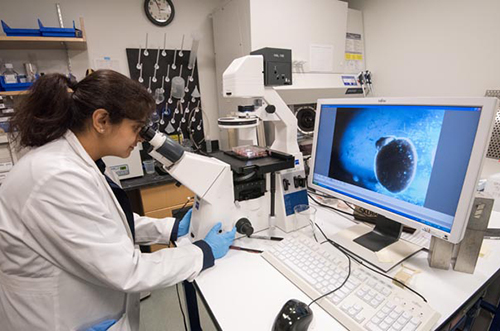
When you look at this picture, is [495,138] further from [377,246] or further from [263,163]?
[263,163]

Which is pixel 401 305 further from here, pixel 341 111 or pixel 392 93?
pixel 392 93

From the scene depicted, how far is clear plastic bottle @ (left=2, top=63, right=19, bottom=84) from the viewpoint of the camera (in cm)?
165

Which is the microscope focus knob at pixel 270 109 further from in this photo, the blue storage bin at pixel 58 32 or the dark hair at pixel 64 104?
the blue storage bin at pixel 58 32

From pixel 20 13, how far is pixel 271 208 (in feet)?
7.24

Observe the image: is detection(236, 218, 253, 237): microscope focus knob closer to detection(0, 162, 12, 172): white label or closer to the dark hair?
the dark hair

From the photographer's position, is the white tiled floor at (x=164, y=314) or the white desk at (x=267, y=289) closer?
the white desk at (x=267, y=289)

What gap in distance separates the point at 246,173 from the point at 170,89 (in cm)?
168

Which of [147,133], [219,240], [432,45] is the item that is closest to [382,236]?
[219,240]

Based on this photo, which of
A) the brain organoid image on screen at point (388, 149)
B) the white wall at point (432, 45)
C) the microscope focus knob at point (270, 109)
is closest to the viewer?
the brain organoid image on screen at point (388, 149)

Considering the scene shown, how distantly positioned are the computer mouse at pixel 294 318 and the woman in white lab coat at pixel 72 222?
31 centimetres

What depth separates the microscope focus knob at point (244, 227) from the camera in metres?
0.96

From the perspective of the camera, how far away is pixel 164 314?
1.77 meters

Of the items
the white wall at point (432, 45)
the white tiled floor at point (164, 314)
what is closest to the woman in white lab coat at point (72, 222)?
the white tiled floor at point (164, 314)

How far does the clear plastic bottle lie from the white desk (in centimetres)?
187
